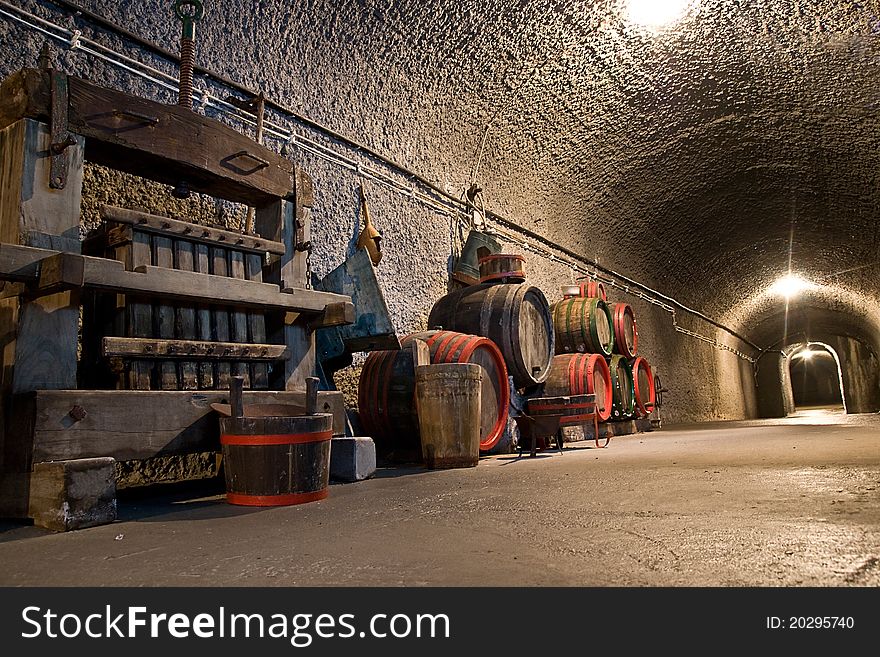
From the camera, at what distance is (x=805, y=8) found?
Result: 17.8 ft

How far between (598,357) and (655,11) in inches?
123

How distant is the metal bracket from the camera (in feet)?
7.27

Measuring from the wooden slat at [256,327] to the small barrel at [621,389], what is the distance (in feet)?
14.8

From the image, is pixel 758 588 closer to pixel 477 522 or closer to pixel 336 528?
pixel 477 522

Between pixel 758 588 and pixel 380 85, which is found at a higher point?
pixel 380 85

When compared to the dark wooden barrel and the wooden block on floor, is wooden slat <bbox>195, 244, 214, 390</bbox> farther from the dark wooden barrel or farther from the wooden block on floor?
the wooden block on floor

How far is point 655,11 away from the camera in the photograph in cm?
537

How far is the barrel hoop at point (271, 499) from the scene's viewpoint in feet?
7.27

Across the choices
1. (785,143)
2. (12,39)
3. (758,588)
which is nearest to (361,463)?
(758,588)

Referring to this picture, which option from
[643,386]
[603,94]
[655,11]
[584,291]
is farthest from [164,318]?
[643,386]

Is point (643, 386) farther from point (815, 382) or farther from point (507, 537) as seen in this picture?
point (815, 382)

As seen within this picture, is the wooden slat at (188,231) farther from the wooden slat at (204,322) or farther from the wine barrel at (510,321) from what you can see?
the wine barrel at (510,321)

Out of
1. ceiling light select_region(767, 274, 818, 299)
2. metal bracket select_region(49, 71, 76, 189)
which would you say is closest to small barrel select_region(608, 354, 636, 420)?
metal bracket select_region(49, 71, 76, 189)

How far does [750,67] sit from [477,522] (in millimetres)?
6325
